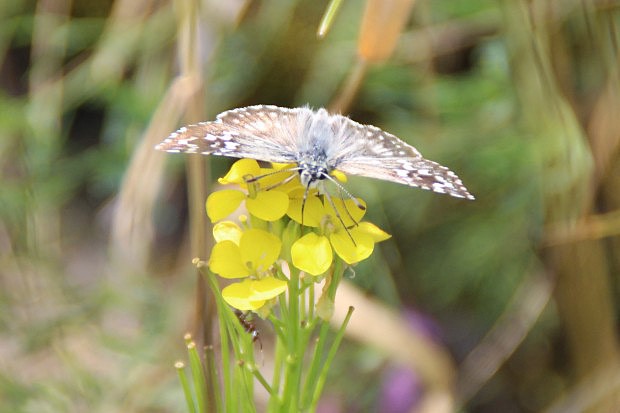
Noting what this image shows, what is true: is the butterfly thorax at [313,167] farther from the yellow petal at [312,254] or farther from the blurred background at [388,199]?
the blurred background at [388,199]

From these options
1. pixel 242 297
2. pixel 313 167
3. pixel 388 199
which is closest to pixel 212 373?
pixel 242 297

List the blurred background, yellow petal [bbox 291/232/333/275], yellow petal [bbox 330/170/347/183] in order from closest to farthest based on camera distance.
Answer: yellow petal [bbox 291/232/333/275], yellow petal [bbox 330/170/347/183], the blurred background

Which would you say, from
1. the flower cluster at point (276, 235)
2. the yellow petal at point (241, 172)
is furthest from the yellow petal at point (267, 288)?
the yellow petal at point (241, 172)

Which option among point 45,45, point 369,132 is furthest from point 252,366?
point 45,45

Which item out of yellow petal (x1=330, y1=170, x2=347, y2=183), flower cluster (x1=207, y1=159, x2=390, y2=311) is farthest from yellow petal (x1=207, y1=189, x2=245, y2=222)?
yellow petal (x1=330, y1=170, x2=347, y2=183)

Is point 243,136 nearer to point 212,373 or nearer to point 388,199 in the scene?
point 212,373

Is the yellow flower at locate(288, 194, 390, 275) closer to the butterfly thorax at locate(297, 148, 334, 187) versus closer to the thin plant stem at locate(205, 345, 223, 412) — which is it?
the butterfly thorax at locate(297, 148, 334, 187)
